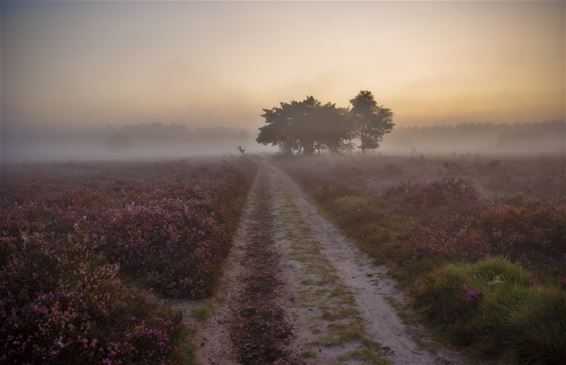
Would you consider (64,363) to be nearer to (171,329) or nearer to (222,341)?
(171,329)

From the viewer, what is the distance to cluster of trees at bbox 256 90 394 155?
7269 centimetres

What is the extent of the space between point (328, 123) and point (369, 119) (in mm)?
8769

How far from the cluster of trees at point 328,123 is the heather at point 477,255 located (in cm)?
5266

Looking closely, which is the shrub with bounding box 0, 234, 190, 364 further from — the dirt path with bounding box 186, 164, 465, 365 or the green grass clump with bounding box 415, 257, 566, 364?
the green grass clump with bounding box 415, 257, 566, 364

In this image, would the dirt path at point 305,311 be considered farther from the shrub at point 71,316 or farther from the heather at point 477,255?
the shrub at point 71,316

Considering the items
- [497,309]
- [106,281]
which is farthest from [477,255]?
[106,281]

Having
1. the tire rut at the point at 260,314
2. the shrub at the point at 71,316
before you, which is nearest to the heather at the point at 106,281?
the shrub at the point at 71,316

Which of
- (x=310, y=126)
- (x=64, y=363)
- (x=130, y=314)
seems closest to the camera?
(x=64, y=363)

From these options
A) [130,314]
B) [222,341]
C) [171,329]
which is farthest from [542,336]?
[130,314]

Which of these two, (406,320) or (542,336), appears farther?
(406,320)

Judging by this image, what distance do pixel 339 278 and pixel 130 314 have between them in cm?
610

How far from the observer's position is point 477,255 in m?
10.1

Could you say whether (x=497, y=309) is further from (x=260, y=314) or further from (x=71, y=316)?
(x=71, y=316)

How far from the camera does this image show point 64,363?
5.12 m
